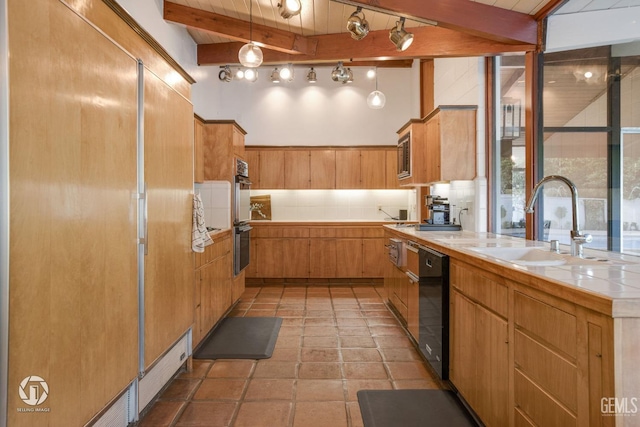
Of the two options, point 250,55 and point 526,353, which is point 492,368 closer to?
point 526,353

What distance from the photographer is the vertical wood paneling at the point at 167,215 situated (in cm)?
222

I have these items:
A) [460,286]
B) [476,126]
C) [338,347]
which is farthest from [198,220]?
[476,126]

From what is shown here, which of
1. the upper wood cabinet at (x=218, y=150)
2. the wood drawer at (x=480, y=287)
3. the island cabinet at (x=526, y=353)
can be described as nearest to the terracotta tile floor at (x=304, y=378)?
the island cabinet at (x=526, y=353)

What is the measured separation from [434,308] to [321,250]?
11.6ft

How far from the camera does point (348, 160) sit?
6480 mm

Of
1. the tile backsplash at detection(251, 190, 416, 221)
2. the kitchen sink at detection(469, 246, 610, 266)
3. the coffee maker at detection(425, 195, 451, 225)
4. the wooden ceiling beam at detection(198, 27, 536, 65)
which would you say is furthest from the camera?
the tile backsplash at detection(251, 190, 416, 221)

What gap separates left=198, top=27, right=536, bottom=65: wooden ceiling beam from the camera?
3.49 meters

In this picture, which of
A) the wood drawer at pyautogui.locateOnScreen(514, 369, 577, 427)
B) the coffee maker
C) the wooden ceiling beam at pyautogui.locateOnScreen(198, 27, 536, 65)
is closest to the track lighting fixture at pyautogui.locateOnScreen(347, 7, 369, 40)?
the wooden ceiling beam at pyautogui.locateOnScreen(198, 27, 536, 65)

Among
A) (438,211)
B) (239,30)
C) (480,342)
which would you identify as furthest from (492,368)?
(239,30)

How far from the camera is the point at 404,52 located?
12.6 feet

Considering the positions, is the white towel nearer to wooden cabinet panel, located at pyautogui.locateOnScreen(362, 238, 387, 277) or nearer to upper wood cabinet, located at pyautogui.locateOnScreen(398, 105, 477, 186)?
upper wood cabinet, located at pyautogui.locateOnScreen(398, 105, 477, 186)

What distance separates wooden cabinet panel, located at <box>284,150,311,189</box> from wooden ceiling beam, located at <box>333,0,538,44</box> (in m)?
3.58

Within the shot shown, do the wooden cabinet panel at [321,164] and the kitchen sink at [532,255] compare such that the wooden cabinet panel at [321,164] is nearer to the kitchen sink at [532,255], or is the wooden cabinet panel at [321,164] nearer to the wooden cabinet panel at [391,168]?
the wooden cabinet panel at [391,168]

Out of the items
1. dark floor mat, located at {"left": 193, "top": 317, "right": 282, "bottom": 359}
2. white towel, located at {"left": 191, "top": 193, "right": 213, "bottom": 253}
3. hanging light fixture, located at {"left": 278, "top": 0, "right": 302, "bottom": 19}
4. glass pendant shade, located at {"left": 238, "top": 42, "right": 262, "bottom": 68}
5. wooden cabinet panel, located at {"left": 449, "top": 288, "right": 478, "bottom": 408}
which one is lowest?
dark floor mat, located at {"left": 193, "top": 317, "right": 282, "bottom": 359}
